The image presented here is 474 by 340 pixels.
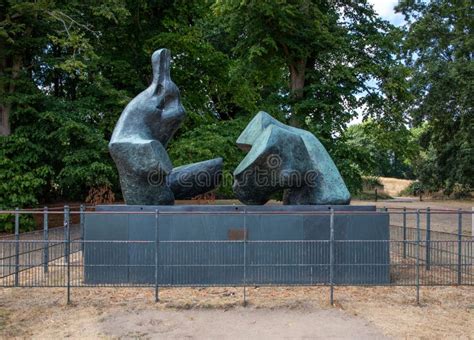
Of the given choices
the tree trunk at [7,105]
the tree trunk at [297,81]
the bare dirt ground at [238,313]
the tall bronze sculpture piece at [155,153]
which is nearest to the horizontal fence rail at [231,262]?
the bare dirt ground at [238,313]

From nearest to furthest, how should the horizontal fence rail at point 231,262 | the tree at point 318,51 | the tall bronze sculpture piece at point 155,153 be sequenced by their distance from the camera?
the horizontal fence rail at point 231,262 → the tall bronze sculpture piece at point 155,153 → the tree at point 318,51

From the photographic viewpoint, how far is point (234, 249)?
9.66m

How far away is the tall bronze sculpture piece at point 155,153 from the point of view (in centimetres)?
1013

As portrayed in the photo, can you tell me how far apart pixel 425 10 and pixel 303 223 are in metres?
21.2

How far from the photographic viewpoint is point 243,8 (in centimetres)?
1964

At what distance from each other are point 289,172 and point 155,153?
9.10 feet

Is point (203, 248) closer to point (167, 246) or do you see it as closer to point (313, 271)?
point (167, 246)

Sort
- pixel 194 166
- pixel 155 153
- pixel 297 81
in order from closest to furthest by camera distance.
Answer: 1. pixel 155 153
2. pixel 194 166
3. pixel 297 81

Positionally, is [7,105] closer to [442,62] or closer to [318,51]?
[318,51]

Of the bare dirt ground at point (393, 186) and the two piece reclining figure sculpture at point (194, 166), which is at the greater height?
the two piece reclining figure sculpture at point (194, 166)

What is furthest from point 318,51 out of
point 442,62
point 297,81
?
point 442,62

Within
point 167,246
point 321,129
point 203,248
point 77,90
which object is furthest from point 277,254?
point 77,90

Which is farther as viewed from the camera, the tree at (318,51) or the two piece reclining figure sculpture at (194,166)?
the tree at (318,51)

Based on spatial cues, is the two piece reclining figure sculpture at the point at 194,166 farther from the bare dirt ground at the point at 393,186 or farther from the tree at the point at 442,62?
the bare dirt ground at the point at 393,186
